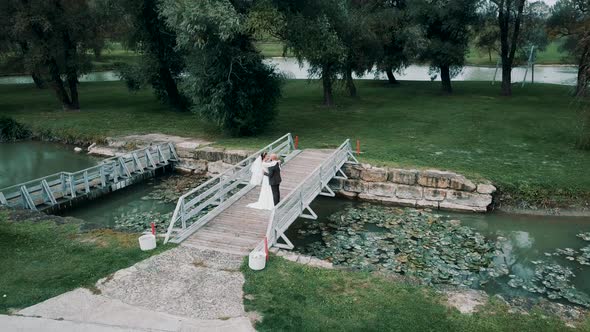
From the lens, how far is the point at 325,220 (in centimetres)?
1720

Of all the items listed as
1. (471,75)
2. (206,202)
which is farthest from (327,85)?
(471,75)

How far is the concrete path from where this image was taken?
8.82 meters

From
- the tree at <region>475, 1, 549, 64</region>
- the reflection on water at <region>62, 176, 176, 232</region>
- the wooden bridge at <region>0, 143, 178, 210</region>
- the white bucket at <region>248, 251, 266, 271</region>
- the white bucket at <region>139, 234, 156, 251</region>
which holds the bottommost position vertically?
the reflection on water at <region>62, 176, 176, 232</region>

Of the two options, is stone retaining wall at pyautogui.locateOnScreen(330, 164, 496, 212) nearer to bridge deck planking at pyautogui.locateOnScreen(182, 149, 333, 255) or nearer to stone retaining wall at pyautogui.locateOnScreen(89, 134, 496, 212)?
stone retaining wall at pyautogui.locateOnScreen(89, 134, 496, 212)

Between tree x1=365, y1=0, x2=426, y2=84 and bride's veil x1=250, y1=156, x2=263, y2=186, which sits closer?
bride's veil x1=250, y1=156, x2=263, y2=186

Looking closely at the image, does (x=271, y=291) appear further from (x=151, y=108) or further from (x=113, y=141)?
(x=151, y=108)

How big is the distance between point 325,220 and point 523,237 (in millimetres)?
7199

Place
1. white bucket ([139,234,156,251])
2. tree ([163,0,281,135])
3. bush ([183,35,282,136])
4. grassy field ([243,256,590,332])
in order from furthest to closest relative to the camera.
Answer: bush ([183,35,282,136]) < tree ([163,0,281,135]) < white bucket ([139,234,156,251]) < grassy field ([243,256,590,332])

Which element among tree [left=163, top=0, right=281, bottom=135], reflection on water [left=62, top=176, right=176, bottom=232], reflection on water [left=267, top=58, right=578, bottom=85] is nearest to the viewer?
reflection on water [left=62, top=176, right=176, bottom=232]

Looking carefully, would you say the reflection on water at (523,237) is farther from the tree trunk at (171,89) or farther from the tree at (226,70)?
the tree trunk at (171,89)

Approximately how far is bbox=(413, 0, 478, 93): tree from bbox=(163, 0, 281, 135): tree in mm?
15786

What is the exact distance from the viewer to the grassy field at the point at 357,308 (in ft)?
29.5

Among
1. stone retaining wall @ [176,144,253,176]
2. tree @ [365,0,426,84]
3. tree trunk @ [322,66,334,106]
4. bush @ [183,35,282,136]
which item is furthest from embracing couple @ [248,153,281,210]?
tree @ [365,0,426,84]

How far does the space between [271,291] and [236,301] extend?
861mm
